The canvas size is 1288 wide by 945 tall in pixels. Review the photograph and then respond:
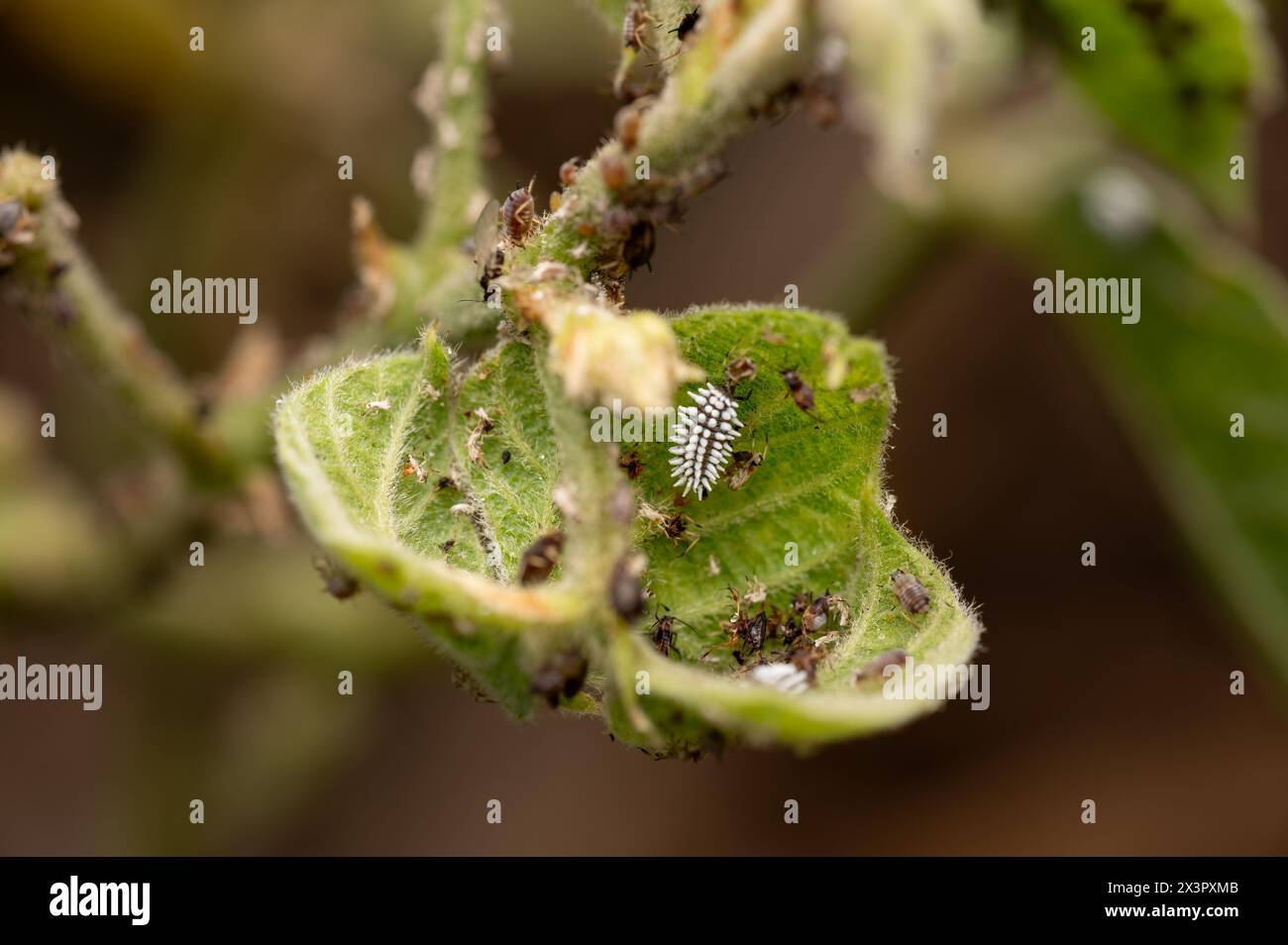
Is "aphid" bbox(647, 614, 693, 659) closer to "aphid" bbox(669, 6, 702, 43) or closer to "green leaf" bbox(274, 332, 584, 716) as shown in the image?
"green leaf" bbox(274, 332, 584, 716)

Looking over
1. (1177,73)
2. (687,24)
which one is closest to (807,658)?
(687,24)

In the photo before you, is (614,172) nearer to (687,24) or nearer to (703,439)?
(687,24)

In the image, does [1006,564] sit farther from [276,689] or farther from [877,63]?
[877,63]

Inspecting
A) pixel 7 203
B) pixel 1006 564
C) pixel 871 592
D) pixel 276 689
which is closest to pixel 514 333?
pixel 871 592

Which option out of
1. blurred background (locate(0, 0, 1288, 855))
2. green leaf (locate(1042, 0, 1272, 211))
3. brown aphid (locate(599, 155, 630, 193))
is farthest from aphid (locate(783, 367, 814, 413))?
blurred background (locate(0, 0, 1288, 855))

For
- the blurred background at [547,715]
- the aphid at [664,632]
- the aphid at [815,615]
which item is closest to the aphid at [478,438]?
the aphid at [664,632]

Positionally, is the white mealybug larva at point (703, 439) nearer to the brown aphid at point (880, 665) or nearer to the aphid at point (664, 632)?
the aphid at point (664, 632)
